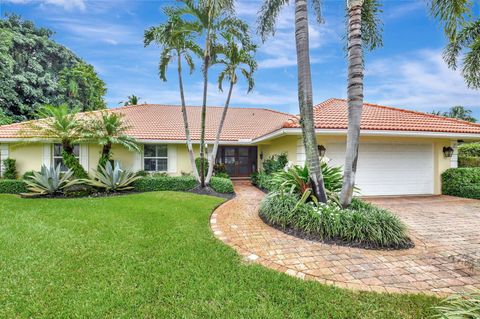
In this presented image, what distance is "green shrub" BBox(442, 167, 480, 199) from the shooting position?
966cm

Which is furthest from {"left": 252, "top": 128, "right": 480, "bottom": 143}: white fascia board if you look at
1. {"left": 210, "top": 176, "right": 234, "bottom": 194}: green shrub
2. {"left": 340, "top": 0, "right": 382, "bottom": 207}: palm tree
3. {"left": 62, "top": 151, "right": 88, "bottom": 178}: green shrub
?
{"left": 62, "top": 151, "right": 88, "bottom": 178}: green shrub

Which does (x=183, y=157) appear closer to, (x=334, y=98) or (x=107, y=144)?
(x=107, y=144)

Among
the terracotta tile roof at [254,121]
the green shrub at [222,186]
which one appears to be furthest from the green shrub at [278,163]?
the green shrub at [222,186]

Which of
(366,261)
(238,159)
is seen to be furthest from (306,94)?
(238,159)

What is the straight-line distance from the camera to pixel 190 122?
15844mm

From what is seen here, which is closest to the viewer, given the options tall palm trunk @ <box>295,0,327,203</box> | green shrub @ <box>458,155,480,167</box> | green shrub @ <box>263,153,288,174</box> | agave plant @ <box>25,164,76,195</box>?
tall palm trunk @ <box>295,0,327,203</box>

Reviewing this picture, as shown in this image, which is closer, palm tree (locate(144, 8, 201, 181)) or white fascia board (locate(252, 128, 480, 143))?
white fascia board (locate(252, 128, 480, 143))

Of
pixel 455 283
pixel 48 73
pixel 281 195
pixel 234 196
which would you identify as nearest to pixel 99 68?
pixel 48 73

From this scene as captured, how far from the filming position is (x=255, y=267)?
3703mm

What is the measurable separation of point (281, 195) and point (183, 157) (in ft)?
27.7

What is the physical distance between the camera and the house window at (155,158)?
13133 millimetres

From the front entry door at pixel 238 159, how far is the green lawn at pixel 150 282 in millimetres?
10872

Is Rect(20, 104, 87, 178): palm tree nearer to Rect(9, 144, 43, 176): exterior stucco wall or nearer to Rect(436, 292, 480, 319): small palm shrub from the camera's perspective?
Rect(9, 144, 43, 176): exterior stucco wall

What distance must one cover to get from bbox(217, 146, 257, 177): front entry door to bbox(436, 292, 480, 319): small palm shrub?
14086 mm
